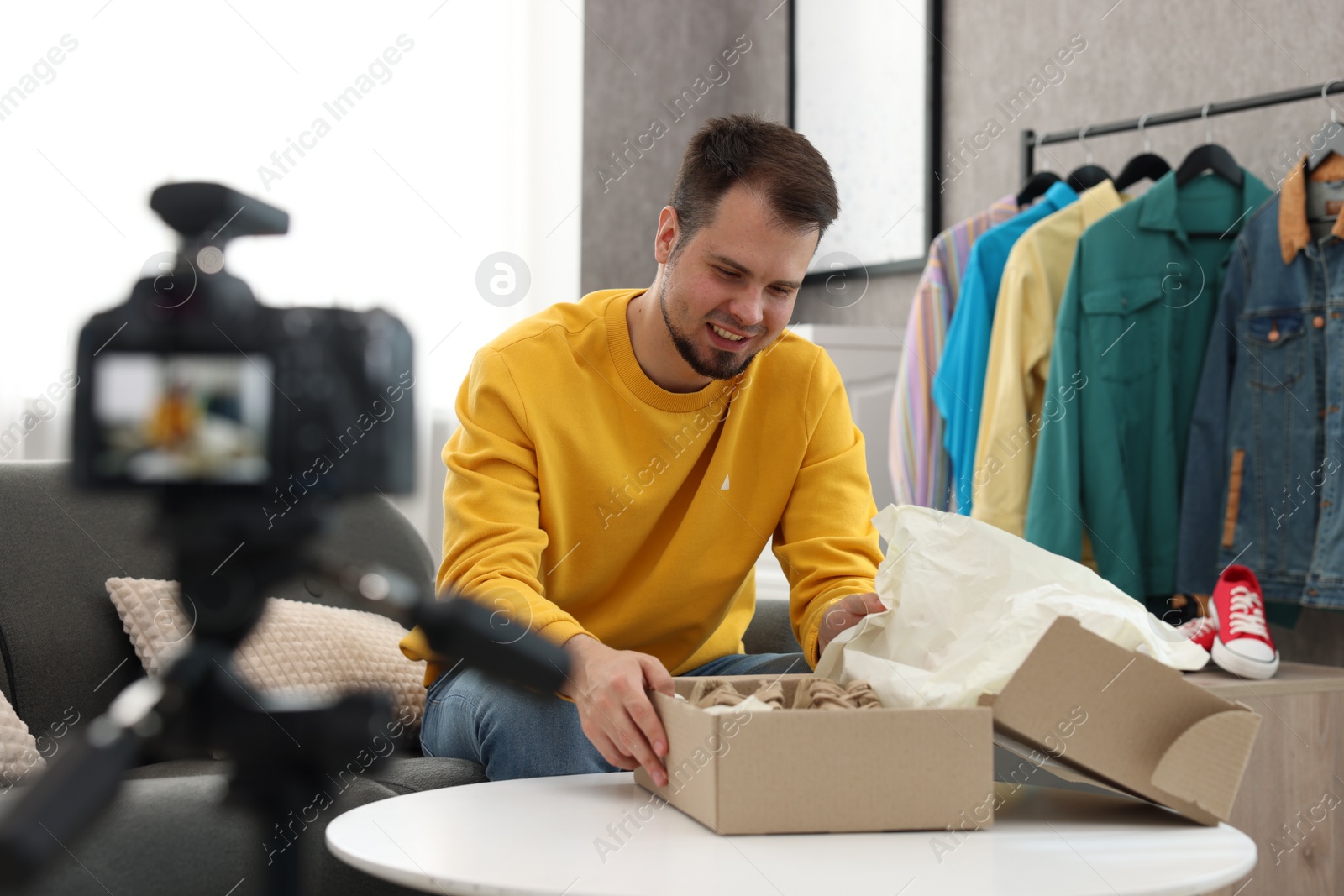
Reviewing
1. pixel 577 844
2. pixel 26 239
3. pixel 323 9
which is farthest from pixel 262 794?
pixel 323 9

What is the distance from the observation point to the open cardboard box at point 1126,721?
0.86m

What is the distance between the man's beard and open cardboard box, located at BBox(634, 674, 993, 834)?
0.66 meters

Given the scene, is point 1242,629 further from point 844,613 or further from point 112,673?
point 112,673

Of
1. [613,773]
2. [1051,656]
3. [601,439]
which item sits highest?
[601,439]

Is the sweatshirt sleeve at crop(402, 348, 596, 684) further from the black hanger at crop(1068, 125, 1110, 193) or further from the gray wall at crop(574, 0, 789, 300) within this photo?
the gray wall at crop(574, 0, 789, 300)

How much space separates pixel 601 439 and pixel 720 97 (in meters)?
2.42

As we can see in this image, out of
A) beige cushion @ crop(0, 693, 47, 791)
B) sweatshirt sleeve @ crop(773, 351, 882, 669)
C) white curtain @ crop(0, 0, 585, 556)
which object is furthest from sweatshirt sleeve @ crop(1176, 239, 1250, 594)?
beige cushion @ crop(0, 693, 47, 791)

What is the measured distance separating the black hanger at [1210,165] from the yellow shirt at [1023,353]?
12 cm

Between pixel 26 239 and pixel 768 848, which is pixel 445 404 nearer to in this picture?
pixel 26 239

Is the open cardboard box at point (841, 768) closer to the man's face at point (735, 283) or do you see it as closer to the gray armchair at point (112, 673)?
the gray armchair at point (112, 673)

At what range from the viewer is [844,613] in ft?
4.28

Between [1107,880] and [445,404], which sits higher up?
[445,404]

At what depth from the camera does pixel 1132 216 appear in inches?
81.8

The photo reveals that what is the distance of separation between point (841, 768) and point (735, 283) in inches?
28.1
